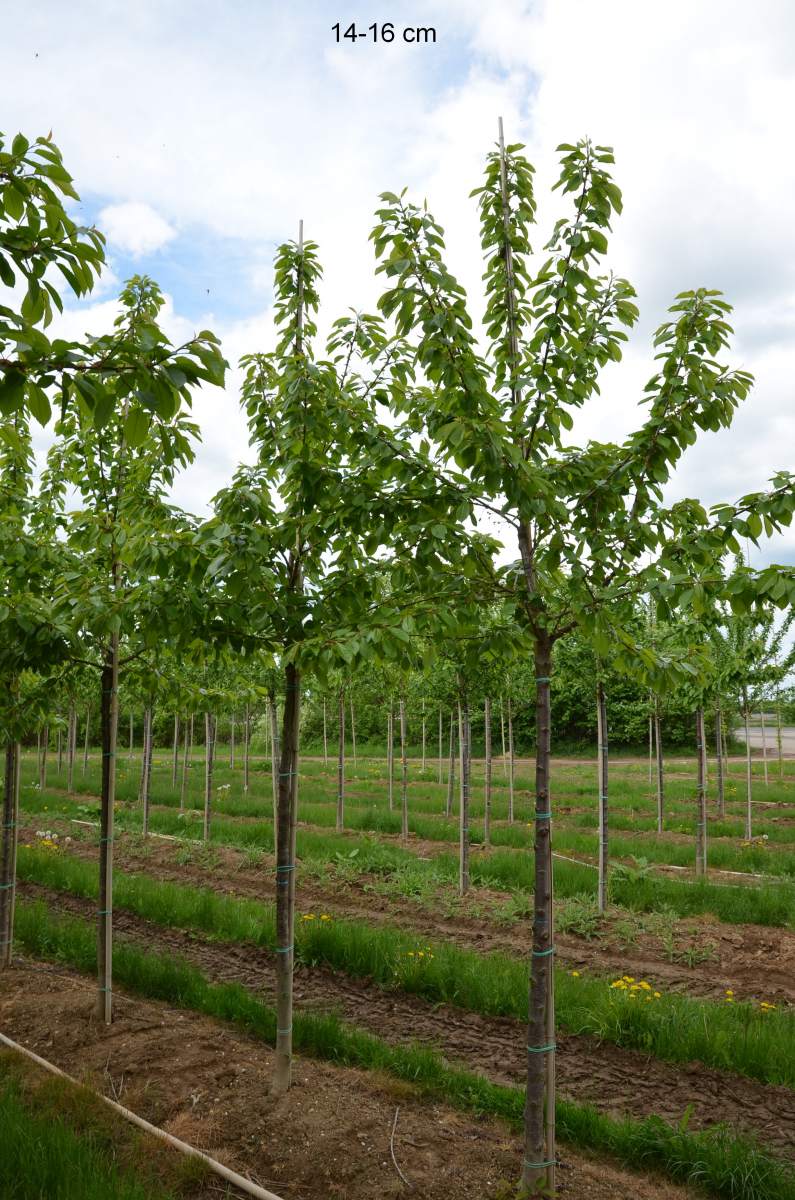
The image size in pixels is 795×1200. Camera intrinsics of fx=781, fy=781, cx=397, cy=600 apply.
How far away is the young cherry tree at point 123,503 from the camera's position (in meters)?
2.41

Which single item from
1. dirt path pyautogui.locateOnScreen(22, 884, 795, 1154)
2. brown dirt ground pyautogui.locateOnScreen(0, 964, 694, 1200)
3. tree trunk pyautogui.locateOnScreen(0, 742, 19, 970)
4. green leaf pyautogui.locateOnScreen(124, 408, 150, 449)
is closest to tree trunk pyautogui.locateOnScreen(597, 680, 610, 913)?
dirt path pyautogui.locateOnScreen(22, 884, 795, 1154)

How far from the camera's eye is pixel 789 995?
6828mm

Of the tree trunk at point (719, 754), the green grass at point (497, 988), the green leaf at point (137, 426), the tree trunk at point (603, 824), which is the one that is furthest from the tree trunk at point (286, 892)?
the tree trunk at point (719, 754)

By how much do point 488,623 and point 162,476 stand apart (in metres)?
3.06

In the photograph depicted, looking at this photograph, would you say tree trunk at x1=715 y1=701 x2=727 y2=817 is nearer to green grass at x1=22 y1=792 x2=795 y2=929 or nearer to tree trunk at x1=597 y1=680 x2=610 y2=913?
green grass at x1=22 y1=792 x2=795 y2=929

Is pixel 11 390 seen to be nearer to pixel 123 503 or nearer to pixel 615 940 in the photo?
pixel 123 503

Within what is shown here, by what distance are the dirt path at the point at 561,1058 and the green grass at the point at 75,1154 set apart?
2.33 meters

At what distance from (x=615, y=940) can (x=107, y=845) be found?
542cm

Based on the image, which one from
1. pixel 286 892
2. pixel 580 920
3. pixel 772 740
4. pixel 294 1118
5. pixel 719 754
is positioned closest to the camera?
pixel 294 1118

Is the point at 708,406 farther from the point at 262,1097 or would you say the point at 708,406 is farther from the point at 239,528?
the point at 262,1097

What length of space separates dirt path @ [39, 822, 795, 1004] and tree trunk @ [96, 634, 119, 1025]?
12.3 feet

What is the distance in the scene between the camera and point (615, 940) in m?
8.40

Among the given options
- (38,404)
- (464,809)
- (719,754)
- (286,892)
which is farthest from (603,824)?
(38,404)

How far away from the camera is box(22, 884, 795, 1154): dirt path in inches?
198
